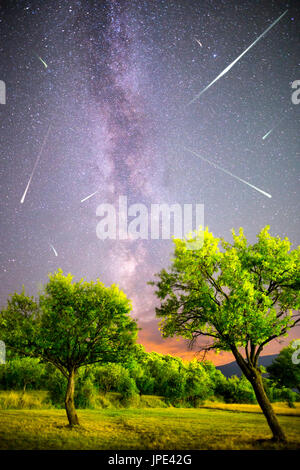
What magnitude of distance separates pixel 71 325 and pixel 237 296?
13983mm

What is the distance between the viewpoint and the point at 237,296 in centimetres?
1598

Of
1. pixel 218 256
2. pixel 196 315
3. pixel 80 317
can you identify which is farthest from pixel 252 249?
pixel 80 317

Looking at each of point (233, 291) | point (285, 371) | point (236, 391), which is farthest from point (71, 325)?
point (236, 391)

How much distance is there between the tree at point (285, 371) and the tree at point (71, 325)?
50.6 m

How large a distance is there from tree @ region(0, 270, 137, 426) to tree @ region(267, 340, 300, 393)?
50.6m

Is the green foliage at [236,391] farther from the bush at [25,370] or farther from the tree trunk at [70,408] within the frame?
the tree trunk at [70,408]

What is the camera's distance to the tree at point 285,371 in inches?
2202

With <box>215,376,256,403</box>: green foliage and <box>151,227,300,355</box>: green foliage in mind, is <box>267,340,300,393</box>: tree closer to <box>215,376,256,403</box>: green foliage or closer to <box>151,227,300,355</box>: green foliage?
<box>215,376,256,403</box>: green foliage

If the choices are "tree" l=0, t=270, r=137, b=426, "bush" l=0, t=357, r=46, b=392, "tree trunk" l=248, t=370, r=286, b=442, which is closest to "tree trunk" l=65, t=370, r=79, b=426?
"tree" l=0, t=270, r=137, b=426

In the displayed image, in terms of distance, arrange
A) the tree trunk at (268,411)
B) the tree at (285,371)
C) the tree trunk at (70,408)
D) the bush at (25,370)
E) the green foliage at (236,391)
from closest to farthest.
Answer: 1. the tree trunk at (268,411)
2. the tree trunk at (70,408)
3. the bush at (25,370)
4. the tree at (285,371)
5. the green foliage at (236,391)

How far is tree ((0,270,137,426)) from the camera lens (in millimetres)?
20203

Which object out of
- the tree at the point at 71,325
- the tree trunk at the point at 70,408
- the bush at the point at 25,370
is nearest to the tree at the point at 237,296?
the tree at the point at 71,325
